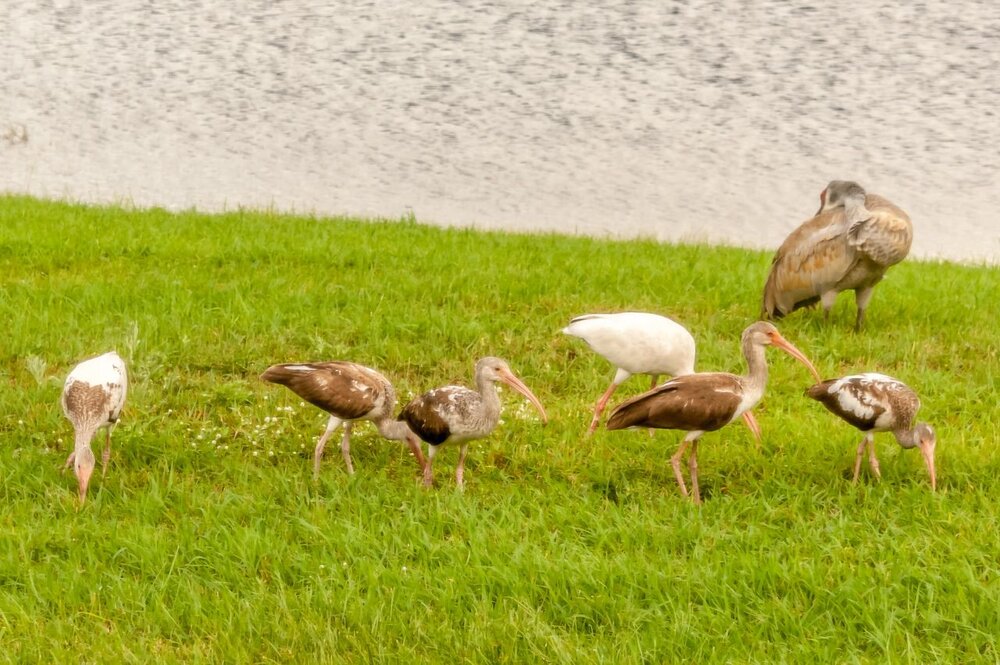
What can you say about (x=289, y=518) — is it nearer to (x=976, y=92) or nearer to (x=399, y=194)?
(x=399, y=194)

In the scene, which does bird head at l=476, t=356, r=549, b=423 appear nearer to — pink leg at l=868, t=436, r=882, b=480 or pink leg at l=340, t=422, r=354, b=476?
pink leg at l=340, t=422, r=354, b=476

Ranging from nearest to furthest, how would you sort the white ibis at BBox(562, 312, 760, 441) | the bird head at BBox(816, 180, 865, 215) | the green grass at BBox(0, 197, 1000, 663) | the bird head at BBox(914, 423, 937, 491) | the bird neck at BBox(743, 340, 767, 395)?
1. the green grass at BBox(0, 197, 1000, 663)
2. the bird head at BBox(914, 423, 937, 491)
3. the bird neck at BBox(743, 340, 767, 395)
4. the white ibis at BBox(562, 312, 760, 441)
5. the bird head at BBox(816, 180, 865, 215)

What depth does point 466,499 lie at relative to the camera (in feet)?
19.0

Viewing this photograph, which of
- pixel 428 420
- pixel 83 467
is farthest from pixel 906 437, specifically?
pixel 83 467

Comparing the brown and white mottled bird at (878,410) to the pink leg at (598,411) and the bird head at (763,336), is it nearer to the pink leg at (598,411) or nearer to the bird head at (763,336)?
the bird head at (763,336)

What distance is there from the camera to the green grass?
4527 millimetres

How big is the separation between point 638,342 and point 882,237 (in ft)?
9.85

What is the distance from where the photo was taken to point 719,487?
6164mm

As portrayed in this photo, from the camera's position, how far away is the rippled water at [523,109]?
19812 mm

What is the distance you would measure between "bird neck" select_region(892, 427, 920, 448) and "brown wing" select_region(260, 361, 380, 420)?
2871mm

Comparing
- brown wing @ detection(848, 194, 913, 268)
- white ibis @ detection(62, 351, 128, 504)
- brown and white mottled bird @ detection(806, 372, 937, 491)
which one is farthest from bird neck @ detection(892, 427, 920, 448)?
white ibis @ detection(62, 351, 128, 504)

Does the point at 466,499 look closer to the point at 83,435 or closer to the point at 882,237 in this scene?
the point at 83,435

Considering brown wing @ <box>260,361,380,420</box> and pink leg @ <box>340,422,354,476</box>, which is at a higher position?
brown wing @ <box>260,361,380,420</box>

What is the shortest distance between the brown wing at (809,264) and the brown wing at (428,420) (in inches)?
167
